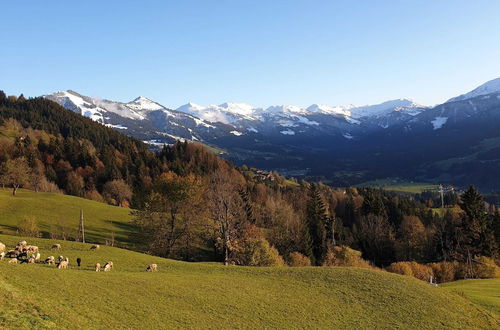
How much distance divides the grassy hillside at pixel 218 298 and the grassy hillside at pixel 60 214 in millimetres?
36197

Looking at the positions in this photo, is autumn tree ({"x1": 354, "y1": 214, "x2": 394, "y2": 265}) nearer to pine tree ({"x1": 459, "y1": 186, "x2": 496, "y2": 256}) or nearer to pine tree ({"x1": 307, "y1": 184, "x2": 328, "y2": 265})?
pine tree ({"x1": 307, "y1": 184, "x2": 328, "y2": 265})

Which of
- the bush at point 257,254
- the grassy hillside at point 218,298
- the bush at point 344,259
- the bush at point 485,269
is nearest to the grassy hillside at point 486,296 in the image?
the grassy hillside at point 218,298

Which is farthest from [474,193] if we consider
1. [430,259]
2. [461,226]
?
[430,259]

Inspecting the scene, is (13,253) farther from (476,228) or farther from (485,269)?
(476,228)

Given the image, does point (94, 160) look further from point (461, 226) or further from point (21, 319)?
point (21, 319)

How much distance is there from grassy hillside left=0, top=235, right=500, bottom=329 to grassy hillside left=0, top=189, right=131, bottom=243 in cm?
3620

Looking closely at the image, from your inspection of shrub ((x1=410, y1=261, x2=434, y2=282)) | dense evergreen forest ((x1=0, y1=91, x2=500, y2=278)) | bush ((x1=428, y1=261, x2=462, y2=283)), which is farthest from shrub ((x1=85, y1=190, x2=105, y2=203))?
bush ((x1=428, y1=261, x2=462, y2=283))

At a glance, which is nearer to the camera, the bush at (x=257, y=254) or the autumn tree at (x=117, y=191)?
the bush at (x=257, y=254)

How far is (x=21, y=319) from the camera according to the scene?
21266mm

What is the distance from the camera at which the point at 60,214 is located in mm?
95500

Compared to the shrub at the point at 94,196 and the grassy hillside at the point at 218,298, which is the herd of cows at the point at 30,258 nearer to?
the grassy hillside at the point at 218,298

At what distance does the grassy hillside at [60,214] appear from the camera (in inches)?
3396

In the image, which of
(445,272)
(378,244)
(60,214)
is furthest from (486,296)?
(60,214)

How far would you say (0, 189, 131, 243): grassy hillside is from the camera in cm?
8625
